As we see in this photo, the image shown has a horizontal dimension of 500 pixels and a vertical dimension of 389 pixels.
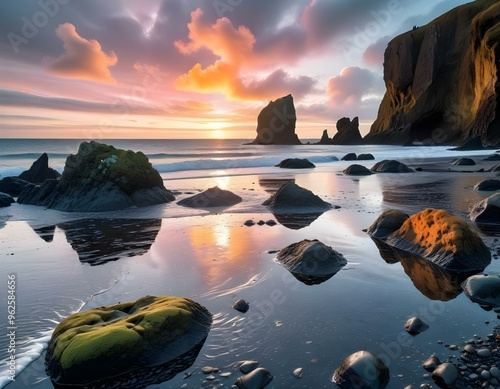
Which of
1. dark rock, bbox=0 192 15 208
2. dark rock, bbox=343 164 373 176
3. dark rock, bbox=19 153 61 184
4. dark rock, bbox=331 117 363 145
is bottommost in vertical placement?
dark rock, bbox=343 164 373 176

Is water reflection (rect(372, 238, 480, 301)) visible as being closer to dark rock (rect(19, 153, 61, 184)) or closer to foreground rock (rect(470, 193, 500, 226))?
foreground rock (rect(470, 193, 500, 226))

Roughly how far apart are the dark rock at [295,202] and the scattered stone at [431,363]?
7.28 metres

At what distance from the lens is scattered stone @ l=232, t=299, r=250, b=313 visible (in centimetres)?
424

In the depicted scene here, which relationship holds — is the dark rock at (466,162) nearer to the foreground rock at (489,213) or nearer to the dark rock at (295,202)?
the dark rock at (295,202)

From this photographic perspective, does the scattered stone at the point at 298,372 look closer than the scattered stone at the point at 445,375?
No

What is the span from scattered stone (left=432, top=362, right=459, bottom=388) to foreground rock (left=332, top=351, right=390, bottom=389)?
361 mm

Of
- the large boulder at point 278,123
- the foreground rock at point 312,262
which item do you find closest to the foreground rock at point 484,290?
the foreground rock at point 312,262

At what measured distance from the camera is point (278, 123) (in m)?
137

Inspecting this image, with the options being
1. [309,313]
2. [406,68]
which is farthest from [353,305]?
[406,68]

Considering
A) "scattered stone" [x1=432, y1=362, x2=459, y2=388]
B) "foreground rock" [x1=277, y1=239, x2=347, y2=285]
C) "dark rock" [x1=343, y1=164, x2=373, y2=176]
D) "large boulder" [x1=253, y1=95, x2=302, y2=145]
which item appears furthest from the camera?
"large boulder" [x1=253, y1=95, x2=302, y2=145]

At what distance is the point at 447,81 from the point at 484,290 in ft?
241

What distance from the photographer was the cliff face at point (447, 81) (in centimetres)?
4841

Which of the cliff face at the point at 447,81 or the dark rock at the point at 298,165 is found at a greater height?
the cliff face at the point at 447,81

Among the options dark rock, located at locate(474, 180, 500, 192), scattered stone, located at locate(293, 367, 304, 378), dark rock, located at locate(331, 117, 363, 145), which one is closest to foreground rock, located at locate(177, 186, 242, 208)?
dark rock, located at locate(474, 180, 500, 192)
